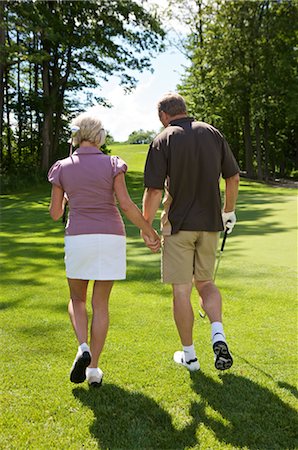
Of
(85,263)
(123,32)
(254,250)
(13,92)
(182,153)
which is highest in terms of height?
(123,32)

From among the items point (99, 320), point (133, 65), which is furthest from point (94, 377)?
point (133, 65)

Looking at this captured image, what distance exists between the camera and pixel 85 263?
10.7 feet

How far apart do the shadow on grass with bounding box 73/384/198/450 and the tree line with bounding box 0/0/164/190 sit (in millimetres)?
20440

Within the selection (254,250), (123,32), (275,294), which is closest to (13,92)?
(123,32)

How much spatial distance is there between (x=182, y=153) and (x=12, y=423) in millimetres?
1942

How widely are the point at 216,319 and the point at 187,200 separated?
2.74 feet

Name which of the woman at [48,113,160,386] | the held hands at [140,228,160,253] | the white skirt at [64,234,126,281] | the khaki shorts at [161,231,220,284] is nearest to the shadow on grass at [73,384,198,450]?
the woman at [48,113,160,386]

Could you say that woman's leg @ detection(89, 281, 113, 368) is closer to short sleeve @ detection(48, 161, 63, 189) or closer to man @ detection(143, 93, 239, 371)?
man @ detection(143, 93, 239, 371)

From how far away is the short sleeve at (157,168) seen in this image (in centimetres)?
353

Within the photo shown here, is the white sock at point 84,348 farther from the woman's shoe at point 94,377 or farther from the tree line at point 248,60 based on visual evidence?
the tree line at point 248,60

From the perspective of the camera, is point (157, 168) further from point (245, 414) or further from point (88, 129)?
point (245, 414)

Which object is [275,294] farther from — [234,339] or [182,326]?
[182,326]

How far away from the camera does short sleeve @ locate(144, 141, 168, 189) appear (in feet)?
11.6

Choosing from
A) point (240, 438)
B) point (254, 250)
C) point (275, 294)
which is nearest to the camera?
point (240, 438)
